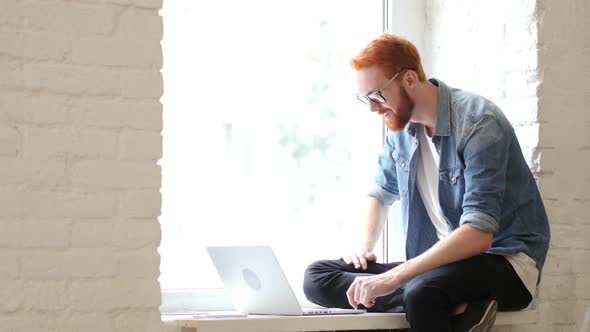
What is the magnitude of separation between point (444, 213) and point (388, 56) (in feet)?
1.63

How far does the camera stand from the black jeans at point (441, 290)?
2.50m

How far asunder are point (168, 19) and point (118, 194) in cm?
77

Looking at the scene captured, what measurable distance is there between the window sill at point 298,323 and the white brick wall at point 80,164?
12 cm

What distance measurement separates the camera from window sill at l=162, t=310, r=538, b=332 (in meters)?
2.42

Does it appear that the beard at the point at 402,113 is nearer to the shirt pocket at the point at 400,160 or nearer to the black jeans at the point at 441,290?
the shirt pocket at the point at 400,160

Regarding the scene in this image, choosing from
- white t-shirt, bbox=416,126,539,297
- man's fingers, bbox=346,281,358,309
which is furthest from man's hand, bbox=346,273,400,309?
white t-shirt, bbox=416,126,539,297

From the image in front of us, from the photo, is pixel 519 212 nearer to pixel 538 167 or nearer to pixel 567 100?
pixel 538 167

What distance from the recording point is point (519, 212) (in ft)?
8.77

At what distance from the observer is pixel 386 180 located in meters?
3.03

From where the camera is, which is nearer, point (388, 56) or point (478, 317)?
point (478, 317)

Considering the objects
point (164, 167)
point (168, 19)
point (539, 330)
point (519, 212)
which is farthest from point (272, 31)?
point (539, 330)

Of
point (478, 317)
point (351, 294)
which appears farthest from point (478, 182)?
point (351, 294)

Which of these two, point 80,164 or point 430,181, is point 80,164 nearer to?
point 80,164

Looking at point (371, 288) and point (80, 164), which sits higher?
point (80, 164)
